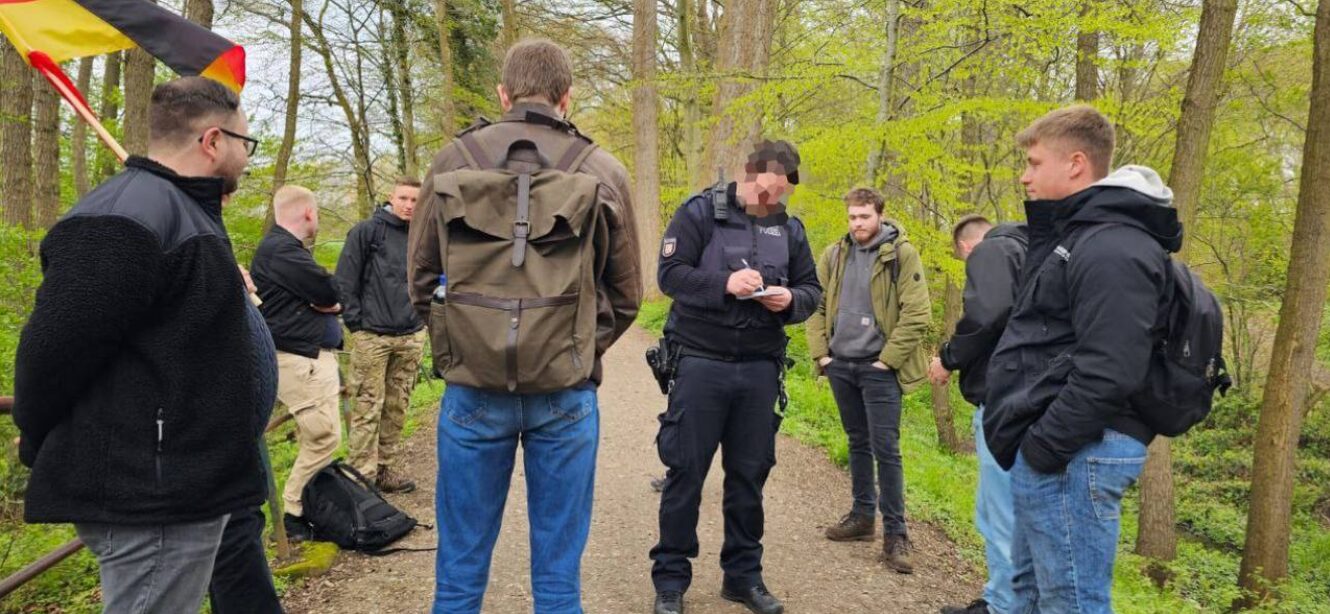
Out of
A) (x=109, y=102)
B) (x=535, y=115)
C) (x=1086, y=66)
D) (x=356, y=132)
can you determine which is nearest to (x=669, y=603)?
(x=535, y=115)

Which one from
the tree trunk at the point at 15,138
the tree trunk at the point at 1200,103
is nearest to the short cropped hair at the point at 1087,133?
the tree trunk at the point at 1200,103

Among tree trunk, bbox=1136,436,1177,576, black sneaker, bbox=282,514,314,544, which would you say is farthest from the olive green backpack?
tree trunk, bbox=1136,436,1177,576

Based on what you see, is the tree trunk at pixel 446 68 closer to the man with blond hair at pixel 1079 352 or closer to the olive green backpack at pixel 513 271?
the olive green backpack at pixel 513 271

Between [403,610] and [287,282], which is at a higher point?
[287,282]

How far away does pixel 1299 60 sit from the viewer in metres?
10.7

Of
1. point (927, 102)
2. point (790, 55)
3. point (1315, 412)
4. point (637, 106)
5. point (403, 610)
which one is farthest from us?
point (637, 106)

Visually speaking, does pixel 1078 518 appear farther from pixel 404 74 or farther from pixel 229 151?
pixel 404 74

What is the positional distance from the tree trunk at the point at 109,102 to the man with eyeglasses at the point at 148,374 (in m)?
11.3

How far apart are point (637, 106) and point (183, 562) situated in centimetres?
1580

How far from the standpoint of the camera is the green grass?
20.2 ft

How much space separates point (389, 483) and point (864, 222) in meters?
3.76

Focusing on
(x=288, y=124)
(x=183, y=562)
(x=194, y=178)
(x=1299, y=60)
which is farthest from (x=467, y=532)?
(x=1299, y=60)

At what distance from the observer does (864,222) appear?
469cm

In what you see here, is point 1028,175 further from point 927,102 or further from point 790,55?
point 790,55
